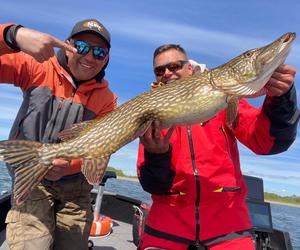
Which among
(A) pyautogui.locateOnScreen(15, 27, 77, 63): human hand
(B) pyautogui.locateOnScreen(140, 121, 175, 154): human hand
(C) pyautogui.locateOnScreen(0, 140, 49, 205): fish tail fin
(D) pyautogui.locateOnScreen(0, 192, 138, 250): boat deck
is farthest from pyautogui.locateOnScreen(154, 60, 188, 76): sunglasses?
(D) pyautogui.locateOnScreen(0, 192, 138, 250): boat deck

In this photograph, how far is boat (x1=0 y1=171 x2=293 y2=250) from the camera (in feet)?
20.5

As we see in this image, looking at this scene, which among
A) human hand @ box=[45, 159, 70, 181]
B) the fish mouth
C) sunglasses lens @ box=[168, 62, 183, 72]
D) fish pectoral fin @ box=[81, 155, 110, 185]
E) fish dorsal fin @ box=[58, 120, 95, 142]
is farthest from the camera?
sunglasses lens @ box=[168, 62, 183, 72]

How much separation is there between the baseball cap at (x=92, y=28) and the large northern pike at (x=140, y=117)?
106 centimetres

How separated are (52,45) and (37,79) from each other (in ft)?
3.51

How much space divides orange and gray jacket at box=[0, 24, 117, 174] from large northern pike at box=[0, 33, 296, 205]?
594mm

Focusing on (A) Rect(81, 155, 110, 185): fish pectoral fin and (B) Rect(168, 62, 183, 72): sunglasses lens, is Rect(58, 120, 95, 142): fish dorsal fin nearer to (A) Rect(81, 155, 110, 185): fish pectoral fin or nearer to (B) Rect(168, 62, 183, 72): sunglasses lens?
(A) Rect(81, 155, 110, 185): fish pectoral fin

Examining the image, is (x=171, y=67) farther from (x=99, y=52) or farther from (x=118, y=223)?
(x=118, y=223)

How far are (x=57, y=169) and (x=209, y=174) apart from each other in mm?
1594

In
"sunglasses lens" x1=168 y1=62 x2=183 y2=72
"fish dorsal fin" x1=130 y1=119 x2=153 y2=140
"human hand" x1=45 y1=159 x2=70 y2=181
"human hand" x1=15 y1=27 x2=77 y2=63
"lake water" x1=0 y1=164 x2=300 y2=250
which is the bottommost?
"lake water" x1=0 y1=164 x2=300 y2=250

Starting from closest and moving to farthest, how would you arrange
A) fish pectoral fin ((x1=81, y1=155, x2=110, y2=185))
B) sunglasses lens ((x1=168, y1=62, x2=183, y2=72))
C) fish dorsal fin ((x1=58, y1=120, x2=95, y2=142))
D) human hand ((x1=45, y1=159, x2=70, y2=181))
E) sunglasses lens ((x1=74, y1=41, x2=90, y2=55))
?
fish pectoral fin ((x1=81, y1=155, x2=110, y2=185)) → fish dorsal fin ((x1=58, y1=120, x2=95, y2=142)) → human hand ((x1=45, y1=159, x2=70, y2=181)) → sunglasses lens ((x1=74, y1=41, x2=90, y2=55)) → sunglasses lens ((x1=168, y1=62, x2=183, y2=72))

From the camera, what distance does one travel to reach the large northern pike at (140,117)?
12.2 ft

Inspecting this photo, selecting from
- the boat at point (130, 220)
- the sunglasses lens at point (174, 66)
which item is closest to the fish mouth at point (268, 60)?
the sunglasses lens at point (174, 66)

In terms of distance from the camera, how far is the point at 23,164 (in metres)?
3.77

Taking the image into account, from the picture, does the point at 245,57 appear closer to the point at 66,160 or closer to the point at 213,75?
the point at 213,75
